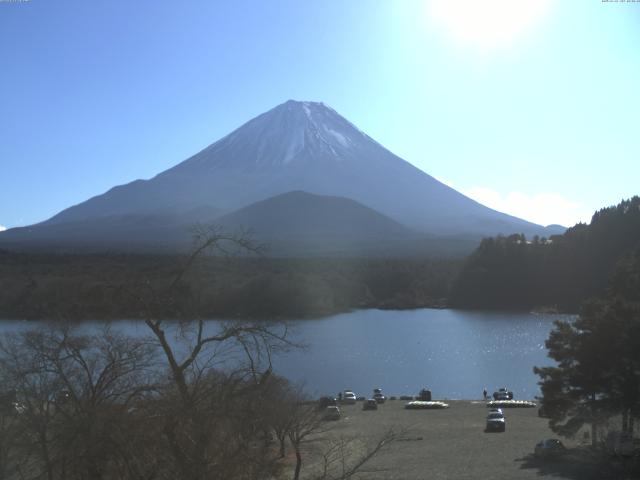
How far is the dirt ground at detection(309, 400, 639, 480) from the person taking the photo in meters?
7.96

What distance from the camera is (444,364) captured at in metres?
22.7

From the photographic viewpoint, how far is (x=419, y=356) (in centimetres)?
2405

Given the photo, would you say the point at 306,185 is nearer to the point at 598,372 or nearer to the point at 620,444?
the point at 598,372

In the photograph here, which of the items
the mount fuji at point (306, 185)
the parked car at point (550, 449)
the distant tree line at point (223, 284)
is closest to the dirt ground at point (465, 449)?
the parked car at point (550, 449)

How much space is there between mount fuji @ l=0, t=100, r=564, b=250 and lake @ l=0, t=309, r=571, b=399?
127ft

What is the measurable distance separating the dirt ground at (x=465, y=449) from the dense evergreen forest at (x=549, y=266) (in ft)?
89.3

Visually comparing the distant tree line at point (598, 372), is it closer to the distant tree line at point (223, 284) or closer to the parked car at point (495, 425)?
the parked car at point (495, 425)

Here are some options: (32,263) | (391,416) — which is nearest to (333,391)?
(391,416)

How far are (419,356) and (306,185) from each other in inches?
2308

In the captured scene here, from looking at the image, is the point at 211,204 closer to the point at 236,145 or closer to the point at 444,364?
the point at 236,145

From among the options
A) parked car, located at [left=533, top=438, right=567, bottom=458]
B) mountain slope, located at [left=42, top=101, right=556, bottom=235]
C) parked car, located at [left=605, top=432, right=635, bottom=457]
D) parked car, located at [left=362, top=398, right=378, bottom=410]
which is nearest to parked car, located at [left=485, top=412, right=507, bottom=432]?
parked car, located at [left=533, top=438, right=567, bottom=458]

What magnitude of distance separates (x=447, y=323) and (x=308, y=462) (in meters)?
26.7

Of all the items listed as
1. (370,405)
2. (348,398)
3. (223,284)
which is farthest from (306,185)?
(370,405)

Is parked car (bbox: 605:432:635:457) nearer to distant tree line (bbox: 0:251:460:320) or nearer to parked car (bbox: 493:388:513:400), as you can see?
distant tree line (bbox: 0:251:460:320)
